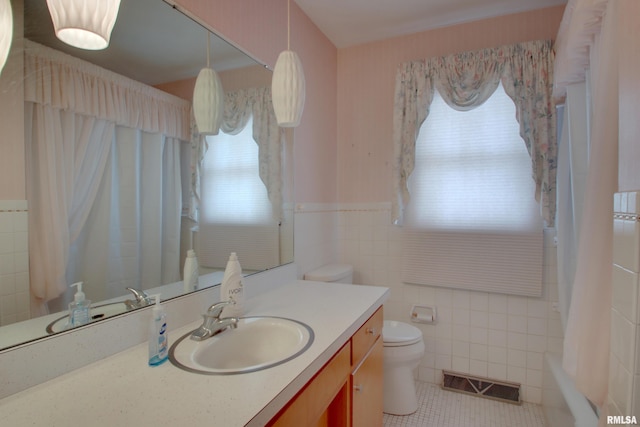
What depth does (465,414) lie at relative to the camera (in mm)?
2041

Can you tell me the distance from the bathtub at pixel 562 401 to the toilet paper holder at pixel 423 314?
0.71 m

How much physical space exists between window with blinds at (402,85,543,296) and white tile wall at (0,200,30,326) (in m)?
Answer: 2.14

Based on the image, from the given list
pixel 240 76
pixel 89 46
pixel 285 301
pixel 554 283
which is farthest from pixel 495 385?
pixel 89 46

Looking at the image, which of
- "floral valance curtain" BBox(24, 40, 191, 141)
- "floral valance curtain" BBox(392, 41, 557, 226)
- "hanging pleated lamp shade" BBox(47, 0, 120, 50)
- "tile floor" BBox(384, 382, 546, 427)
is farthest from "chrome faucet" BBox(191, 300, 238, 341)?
"floral valance curtain" BBox(392, 41, 557, 226)

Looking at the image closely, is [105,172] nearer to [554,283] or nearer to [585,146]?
[585,146]

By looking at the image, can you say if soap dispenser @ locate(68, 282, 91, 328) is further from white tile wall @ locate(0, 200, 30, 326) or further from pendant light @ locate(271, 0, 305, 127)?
pendant light @ locate(271, 0, 305, 127)

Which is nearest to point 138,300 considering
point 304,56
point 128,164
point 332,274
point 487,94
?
point 128,164

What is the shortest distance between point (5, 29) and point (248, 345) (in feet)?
3.72

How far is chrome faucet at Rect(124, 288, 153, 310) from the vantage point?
1.08 m

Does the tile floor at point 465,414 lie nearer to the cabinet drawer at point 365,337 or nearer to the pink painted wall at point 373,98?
the cabinet drawer at point 365,337

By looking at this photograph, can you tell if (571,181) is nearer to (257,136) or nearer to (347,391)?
(347,391)

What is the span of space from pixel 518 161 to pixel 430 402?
1678mm

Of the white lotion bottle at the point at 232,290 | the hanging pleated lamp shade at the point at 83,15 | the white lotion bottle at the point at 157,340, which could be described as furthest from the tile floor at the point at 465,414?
the hanging pleated lamp shade at the point at 83,15

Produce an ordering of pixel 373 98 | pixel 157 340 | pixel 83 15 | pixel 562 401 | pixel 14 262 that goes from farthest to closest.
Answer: pixel 373 98 < pixel 562 401 < pixel 157 340 < pixel 14 262 < pixel 83 15
